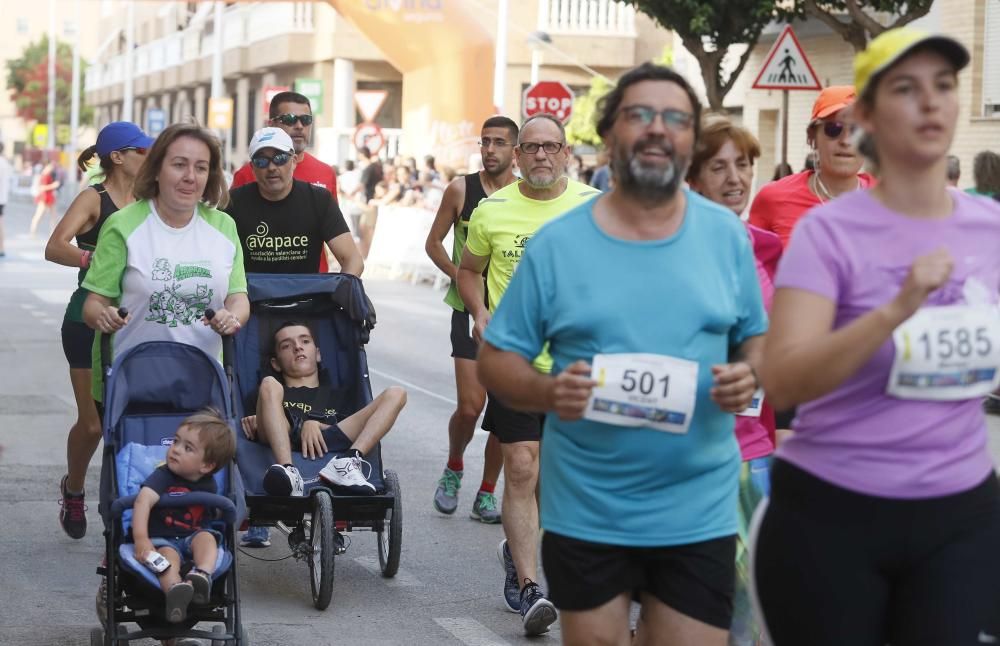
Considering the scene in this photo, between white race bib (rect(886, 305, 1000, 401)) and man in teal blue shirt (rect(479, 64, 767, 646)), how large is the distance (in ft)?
1.77

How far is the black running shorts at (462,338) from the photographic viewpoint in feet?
29.6

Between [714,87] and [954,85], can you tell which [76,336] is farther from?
[714,87]

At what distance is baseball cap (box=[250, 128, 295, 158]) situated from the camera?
27.8ft

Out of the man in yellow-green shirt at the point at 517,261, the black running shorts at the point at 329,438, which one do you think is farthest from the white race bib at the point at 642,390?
the black running shorts at the point at 329,438

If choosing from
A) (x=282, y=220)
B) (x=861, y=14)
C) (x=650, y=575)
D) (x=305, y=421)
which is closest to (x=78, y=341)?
(x=282, y=220)

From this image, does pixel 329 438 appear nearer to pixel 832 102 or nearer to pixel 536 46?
pixel 832 102

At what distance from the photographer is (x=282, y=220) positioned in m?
8.66

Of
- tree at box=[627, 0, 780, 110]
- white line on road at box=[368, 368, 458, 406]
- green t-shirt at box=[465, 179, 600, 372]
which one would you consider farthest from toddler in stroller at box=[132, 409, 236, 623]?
tree at box=[627, 0, 780, 110]

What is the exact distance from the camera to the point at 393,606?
761 centimetres

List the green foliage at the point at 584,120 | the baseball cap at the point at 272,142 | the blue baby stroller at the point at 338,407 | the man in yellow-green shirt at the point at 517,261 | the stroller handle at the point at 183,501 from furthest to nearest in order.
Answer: the green foliage at the point at 584,120 → the baseball cap at the point at 272,142 → the blue baby stroller at the point at 338,407 → the man in yellow-green shirt at the point at 517,261 → the stroller handle at the point at 183,501

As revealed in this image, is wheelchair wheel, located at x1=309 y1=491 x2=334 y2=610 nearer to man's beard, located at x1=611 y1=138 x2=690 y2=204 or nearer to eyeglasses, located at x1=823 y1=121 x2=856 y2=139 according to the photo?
eyeglasses, located at x1=823 y1=121 x2=856 y2=139

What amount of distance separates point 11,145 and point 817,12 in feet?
423

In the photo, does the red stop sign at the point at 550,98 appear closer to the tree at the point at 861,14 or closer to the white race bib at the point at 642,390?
the tree at the point at 861,14

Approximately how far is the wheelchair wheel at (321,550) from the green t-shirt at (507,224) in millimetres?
1186
